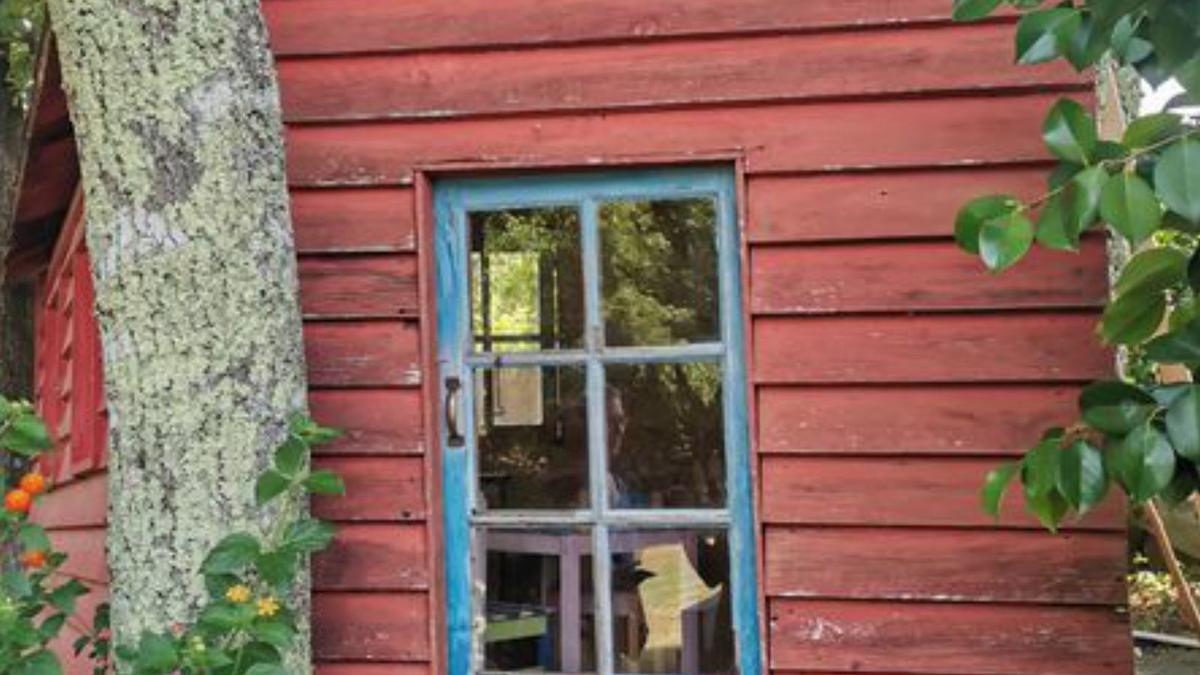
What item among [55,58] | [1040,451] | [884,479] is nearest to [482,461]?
[884,479]

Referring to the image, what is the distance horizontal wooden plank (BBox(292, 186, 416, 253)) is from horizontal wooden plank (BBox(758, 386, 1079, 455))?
0.94m

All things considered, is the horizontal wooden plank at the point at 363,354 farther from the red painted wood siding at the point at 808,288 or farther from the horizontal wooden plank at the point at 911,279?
the horizontal wooden plank at the point at 911,279

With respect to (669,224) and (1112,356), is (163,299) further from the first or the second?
(1112,356)

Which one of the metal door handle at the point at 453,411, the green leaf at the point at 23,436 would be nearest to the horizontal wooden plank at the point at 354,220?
the metal door handle at the point at 453,411

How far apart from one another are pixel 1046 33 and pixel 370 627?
199cm

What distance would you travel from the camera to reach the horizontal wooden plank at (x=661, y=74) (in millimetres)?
2867

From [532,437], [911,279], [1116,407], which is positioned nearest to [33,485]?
[532,437]

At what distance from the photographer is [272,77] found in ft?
9.16

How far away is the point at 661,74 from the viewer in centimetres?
299

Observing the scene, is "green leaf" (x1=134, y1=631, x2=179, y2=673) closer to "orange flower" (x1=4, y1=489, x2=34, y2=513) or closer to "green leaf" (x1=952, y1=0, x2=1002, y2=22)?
"orange flower" (x1=4, y1=489, x2=34, y2=513)

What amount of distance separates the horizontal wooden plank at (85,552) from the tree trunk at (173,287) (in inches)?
73.7

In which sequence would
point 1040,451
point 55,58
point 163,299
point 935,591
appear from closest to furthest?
point 1040,451 → point 163,299 → point 935,591 → point 55,58

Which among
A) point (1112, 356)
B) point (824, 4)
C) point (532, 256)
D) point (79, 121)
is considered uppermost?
point (824, 4)

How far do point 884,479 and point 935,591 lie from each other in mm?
262
